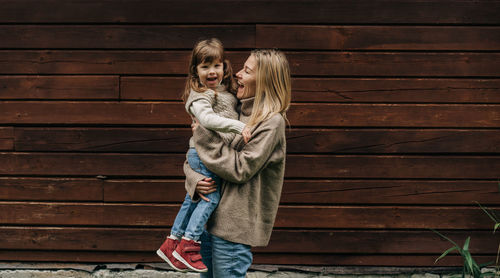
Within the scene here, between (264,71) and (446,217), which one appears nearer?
(264,71)

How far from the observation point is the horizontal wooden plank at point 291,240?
11.7 feet

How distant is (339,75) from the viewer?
3498 millimetres

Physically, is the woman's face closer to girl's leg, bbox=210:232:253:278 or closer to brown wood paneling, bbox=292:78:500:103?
girl's leg, bbox=210:232:253:278

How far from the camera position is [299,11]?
3473mm

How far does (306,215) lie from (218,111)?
4.95ft

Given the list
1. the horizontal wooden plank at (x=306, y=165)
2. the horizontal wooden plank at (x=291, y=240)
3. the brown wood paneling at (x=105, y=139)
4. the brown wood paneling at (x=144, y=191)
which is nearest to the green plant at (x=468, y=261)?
the horizontal wooden plank at (x=291, y=240)

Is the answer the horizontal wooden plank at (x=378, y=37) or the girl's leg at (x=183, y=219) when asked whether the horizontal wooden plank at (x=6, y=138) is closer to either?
the girl's leg at (x=183, y=219)

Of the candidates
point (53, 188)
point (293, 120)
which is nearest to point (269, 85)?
point (293, 120)

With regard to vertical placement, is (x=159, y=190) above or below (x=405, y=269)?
above

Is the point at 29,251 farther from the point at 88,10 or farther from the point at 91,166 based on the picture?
the point at 88,10

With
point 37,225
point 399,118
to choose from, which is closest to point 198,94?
point 399,118

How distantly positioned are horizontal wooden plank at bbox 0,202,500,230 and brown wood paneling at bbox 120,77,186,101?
33.6 inches

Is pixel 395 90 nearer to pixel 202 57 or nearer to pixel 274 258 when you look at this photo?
pixel 274 258

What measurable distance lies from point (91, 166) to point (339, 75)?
204 centimetres
